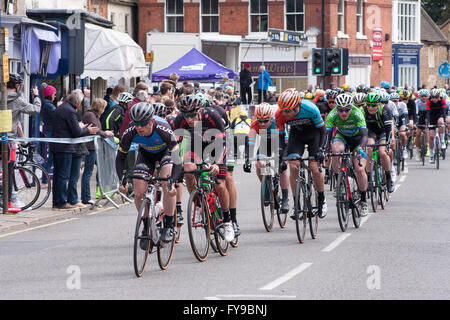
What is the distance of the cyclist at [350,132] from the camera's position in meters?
14.0

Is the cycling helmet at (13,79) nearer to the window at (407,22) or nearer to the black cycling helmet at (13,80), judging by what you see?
the black cycling helmet at (13,80)

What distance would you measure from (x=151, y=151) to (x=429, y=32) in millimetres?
71538

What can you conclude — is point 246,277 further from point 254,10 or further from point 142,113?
point 254,10

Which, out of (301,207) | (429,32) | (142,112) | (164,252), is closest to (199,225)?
(164,252)

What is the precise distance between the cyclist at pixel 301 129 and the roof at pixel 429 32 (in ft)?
214

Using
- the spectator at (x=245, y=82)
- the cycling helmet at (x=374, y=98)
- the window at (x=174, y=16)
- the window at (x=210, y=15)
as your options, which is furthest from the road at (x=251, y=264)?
the window at (x=174, y=16)

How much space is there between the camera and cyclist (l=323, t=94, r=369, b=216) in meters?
Answer: 14.0

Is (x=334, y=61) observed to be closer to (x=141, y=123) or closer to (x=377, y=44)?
(x=141, y=123)

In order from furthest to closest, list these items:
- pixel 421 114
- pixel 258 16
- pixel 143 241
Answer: pixel 258 16 < pixel 421 114 < pixel 143 241

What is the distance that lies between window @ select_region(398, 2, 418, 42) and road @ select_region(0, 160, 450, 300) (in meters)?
53.3

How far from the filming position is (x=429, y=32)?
259 ft

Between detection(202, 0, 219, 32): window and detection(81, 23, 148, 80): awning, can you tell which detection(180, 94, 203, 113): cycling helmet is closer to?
detection(81, 23, 148, 80): awning

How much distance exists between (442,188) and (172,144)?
1098cm
